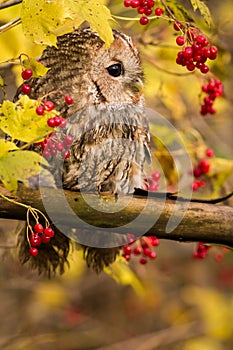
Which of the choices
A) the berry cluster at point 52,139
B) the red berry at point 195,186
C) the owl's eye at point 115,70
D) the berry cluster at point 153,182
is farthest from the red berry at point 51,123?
the red berry at point 195,186

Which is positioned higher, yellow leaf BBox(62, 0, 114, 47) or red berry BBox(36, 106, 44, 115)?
yellow leaf BBox(62, 0, 114, 47)

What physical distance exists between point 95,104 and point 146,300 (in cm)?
306

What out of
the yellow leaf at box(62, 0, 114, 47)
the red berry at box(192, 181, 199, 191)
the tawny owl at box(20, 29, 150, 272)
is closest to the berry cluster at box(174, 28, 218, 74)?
the yellow leaf at box(62, 0, 114, 47)

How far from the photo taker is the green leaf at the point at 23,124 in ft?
5.56

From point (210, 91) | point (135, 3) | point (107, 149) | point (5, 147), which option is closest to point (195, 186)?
→ point (210, 91)

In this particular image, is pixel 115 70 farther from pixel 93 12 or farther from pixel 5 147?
pixel 5 147

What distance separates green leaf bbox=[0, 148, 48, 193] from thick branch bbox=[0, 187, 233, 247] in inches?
11.1

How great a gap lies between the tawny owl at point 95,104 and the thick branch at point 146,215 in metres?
0.36

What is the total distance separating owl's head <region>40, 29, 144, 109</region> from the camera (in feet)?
8.11

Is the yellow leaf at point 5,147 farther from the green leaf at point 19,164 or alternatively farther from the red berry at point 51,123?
the red berry at point 51,123

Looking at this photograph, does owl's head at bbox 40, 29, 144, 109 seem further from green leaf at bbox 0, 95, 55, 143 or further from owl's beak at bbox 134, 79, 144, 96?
green leaf at bbox 0, 95, 55, 143

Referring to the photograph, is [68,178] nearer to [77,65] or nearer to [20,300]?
[77,65]

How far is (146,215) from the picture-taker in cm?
207

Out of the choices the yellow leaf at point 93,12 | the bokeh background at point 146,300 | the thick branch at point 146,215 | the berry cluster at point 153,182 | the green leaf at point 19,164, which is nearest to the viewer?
the green leaf at point 19,164
